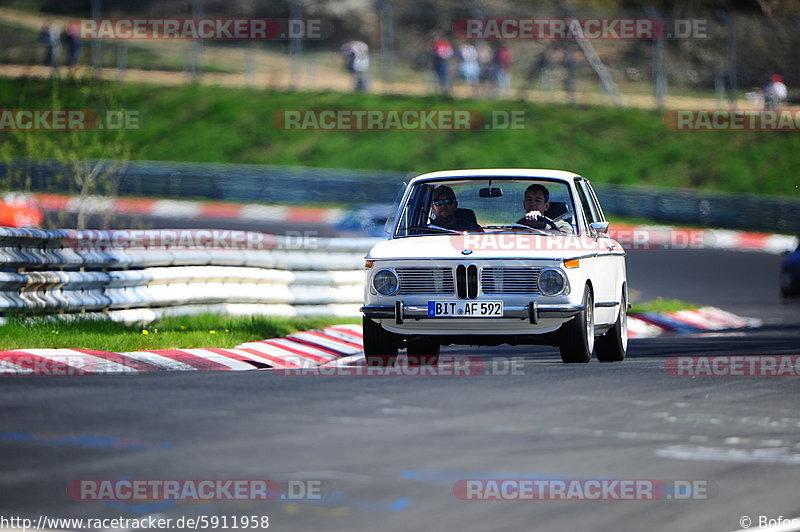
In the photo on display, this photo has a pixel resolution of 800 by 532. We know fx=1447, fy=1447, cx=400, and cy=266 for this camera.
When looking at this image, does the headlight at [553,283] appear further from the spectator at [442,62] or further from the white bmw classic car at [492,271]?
the spectator at [442,62]

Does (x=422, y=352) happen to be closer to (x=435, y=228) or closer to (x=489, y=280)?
(x=435, y=228)

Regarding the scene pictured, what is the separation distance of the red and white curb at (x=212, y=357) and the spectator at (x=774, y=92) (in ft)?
89.7

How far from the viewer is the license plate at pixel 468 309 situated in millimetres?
11289

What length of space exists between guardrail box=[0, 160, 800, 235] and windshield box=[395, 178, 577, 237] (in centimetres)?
2523

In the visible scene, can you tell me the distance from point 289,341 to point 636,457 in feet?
22.7

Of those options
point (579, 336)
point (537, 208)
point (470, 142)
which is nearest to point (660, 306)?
point (537, 208)

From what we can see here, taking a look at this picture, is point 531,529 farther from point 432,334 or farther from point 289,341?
point 289,341

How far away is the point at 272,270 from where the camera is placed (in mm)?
16484

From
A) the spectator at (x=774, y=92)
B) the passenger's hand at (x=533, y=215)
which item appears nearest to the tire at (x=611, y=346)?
the passenger's hand at (x=533, y=215)

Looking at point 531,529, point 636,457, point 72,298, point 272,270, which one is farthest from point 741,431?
point 272,270

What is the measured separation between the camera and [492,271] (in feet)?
37.2

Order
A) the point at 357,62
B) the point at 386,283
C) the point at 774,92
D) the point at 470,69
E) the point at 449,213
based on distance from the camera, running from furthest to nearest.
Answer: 1. the point at 470,69
2. the point at 357,62
3. the point at 774,92
4. the point at 449,213
5. the point at 386,283

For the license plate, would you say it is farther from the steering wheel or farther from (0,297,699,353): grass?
(0,297,699,353): grass

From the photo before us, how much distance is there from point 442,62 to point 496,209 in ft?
105
